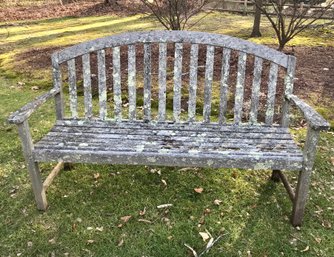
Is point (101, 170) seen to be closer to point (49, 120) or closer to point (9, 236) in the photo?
point (9, 236)

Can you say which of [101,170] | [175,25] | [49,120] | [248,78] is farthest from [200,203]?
[175,25]

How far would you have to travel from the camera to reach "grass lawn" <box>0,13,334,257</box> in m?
3.20

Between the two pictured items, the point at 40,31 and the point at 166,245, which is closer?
the point at 166,245

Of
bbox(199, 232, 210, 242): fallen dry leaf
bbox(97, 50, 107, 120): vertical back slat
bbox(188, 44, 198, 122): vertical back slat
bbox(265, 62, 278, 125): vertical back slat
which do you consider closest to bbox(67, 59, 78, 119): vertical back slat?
bbox(97, 50, 107, 120): vertical back slat

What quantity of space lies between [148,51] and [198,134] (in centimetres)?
98

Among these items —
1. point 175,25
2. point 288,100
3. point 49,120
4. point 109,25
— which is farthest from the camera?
point 109,25

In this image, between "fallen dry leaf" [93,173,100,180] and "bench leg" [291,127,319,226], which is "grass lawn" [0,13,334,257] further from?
"bench leg" [291,127,319,226]

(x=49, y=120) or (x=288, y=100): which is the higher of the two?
(x=288, y=100)

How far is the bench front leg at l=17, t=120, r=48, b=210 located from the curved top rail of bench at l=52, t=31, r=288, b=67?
88 centimetres

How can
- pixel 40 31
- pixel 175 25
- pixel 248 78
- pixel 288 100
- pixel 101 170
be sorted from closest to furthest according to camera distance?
pixel 288 100 → pixel 101 170 → pixel 248 78 → pixel 175 25 → pixel 40 31

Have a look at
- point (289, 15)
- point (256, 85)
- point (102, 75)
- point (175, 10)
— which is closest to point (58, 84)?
point (102, 75)

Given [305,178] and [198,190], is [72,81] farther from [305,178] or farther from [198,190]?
[305,178]

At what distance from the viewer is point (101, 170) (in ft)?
14.0

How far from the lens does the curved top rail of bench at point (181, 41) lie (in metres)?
3.56
